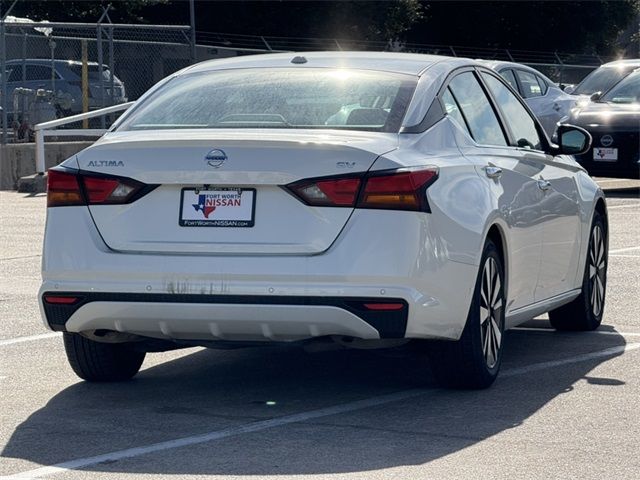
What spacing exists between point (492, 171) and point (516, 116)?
117cm

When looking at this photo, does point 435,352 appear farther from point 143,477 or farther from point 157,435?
point 143,477

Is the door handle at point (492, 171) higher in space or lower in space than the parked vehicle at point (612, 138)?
higher

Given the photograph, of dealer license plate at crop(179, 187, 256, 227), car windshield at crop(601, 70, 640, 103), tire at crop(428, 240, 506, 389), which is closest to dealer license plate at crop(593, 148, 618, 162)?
car windshield at crop(601, 70, 640, 103)

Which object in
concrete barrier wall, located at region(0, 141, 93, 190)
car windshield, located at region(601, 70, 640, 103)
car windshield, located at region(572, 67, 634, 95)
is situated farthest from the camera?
car windshield, located at region(572, 67, 634, 95)

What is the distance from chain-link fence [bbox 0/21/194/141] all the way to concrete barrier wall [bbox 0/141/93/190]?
1.01 ft

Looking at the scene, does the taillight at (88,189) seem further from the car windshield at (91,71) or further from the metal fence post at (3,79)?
the car windshield at (91,71)

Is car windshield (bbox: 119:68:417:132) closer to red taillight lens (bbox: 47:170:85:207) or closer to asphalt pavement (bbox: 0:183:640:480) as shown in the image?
red taillight lens (bbox: 47:170:85:207)

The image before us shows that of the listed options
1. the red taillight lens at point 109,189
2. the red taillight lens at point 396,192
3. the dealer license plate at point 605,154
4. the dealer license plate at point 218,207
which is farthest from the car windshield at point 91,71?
the red taillight lens at point 396,192

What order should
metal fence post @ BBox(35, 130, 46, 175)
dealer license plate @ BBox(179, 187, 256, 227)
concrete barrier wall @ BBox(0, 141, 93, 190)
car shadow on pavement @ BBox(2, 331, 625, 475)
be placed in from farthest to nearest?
concrete barrier wall @ BBox(0, 141, 93, 190), metal fence post @ BBox(35, 130, 46, 175), dealer license plate @ BBox(179, 187, 256, 227), car shadow on pavement @ BBox(2, 331, 625, 475)

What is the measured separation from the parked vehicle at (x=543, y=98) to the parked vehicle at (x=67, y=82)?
661 centimetres

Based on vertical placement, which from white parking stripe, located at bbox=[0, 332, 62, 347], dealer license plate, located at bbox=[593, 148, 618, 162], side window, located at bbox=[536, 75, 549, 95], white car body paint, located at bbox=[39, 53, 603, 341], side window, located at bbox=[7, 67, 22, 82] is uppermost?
white car body paint, located at bbox=[39, 53, 603, 341]

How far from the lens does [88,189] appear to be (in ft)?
22.5

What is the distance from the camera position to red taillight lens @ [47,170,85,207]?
22.6ft

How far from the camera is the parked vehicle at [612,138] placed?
20531 mm
